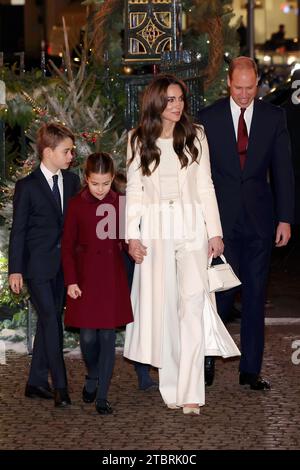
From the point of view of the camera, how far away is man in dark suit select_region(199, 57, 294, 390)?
8219 millimetres

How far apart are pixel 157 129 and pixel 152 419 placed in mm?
1727

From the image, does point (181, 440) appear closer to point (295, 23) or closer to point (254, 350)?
point (254, 350)

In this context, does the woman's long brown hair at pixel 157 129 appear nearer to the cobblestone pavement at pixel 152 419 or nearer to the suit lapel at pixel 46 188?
the suit lapel at pixel 46 188

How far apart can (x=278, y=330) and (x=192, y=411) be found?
275 centimetres

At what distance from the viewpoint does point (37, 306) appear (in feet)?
25.9

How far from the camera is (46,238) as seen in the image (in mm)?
7832

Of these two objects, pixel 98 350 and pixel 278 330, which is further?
pixel 278 330

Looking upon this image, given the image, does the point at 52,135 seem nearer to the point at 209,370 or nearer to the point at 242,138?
the point at 242,138

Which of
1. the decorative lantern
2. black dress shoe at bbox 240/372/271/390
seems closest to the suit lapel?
black dress shoe at bbox 240/372/271/390

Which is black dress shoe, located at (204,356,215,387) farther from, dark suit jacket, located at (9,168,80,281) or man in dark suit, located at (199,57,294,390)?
dark suit jacket, located at (9,168,80,281)

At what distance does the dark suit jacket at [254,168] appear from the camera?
8.22 meters

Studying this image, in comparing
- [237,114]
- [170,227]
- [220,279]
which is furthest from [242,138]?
[220,279]

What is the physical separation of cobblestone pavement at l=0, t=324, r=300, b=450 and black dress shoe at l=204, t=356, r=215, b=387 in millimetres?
63
